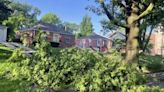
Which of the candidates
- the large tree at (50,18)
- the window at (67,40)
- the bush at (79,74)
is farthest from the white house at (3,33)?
the large tree at (50,18)

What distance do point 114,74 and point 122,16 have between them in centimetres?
1751

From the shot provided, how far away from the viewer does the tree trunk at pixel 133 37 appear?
1762 centimetres

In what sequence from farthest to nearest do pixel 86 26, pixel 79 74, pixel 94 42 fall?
pixel 86 26 < pixel 94 42 < pixel 79 74

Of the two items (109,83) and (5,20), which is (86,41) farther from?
(109,83)

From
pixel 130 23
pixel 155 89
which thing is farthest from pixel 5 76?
pixel 130 23

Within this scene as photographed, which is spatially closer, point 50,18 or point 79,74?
point 79,74

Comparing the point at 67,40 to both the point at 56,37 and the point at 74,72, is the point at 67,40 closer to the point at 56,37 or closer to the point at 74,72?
the point at 56,37

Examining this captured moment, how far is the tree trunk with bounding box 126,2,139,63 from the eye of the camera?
694 inches

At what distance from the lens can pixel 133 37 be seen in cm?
1797

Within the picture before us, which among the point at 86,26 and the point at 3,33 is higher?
the point at 86,26

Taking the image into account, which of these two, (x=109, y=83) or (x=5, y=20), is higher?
(x=5, y=20)

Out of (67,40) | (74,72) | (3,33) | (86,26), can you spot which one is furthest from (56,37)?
(74,72)

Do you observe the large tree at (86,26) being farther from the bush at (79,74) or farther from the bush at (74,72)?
the bush at (79,74)

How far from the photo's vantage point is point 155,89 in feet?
28.7
